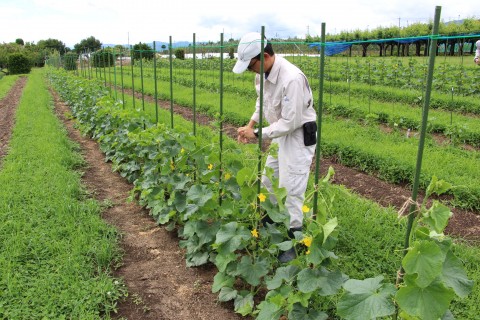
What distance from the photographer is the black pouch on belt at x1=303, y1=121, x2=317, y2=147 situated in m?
3.00

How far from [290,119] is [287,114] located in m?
0.04

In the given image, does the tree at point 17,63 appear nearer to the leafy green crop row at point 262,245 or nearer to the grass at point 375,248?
the leafy green crop row at point 262,245

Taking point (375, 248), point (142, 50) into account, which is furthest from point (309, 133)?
point (142, 50)

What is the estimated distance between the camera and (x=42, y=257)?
3279 mm

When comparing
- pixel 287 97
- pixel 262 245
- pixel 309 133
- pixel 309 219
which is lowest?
pixel 262 245

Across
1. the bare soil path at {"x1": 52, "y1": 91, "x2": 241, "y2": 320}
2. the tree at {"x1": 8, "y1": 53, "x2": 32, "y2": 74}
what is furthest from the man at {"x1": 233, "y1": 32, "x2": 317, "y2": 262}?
the tree at {"x1": 8, "y1": 53, "x2": 32, "y2": 74}

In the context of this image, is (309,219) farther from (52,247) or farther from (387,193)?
(387,193)

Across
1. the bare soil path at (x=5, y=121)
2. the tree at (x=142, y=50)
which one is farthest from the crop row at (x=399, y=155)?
the bare soil path at (x=5, y=121)

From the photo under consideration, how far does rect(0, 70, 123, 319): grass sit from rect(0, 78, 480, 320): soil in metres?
0.16

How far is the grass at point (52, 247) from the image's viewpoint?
274 centimetres

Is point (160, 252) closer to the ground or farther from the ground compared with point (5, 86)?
closer to the ground

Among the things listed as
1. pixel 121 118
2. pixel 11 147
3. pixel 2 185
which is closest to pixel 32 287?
pixel 2 185

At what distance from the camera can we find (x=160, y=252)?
11.7 ft

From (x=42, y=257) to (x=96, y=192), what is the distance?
169 cm
